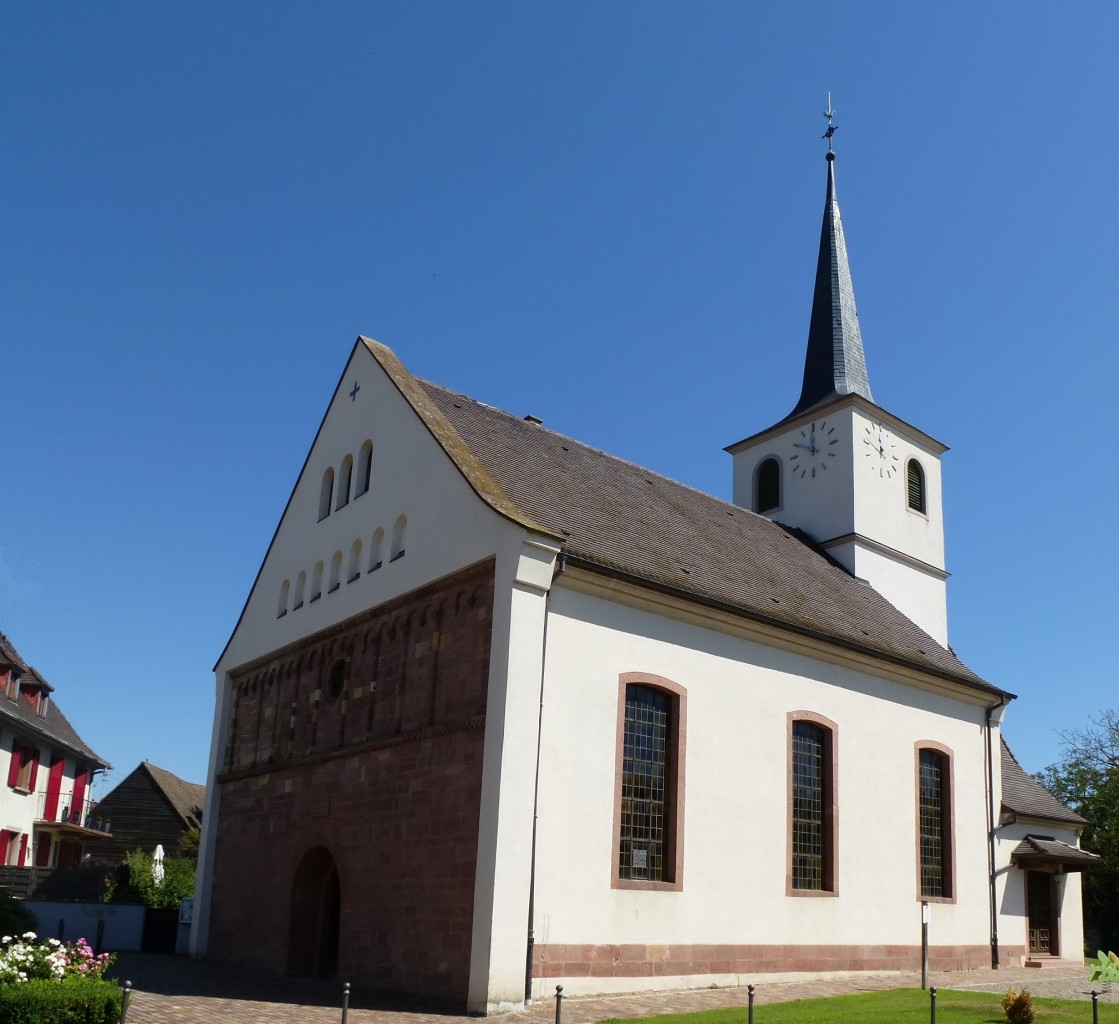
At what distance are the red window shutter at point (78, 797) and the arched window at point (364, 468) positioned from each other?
94.0 feet

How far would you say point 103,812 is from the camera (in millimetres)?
51031

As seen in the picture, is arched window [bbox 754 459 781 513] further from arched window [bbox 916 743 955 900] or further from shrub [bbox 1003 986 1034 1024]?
shrub [bbox 1003 986 1034 1024]

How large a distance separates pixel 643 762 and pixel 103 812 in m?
41.1

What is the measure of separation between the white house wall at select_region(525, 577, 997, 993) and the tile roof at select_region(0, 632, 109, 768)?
25065 millimetres

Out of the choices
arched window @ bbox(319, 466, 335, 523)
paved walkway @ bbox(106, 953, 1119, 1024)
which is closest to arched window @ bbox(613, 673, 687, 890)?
paved walkway @ bbox(106, 953, 1119, 1024)

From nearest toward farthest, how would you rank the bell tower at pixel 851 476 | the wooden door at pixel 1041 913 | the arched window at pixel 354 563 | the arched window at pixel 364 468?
1. the arched window at pixel 354 563
2. the arched window at pixel 364 468
3. the wooden door at pixel 1041 913
4. the bell tower at pixel 851 476

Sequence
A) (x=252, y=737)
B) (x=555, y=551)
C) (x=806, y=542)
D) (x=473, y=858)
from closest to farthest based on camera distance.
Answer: (x=473, y=858) → (x=555, y=551) → (x=252, y=737) → (x=806, y=542)

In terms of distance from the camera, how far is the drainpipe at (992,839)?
78.0ft

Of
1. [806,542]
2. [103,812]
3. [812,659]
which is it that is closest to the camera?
[812,659]

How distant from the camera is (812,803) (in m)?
20.7

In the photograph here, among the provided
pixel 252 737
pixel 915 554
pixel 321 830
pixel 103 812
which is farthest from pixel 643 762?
pixel 103 812

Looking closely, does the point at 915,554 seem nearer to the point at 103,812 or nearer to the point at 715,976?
the point at 715,976

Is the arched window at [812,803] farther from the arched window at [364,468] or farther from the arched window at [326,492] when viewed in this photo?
the arched window at [326,492]

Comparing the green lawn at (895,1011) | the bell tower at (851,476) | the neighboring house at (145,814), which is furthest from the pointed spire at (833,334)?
the neighboring house at (145,814)
